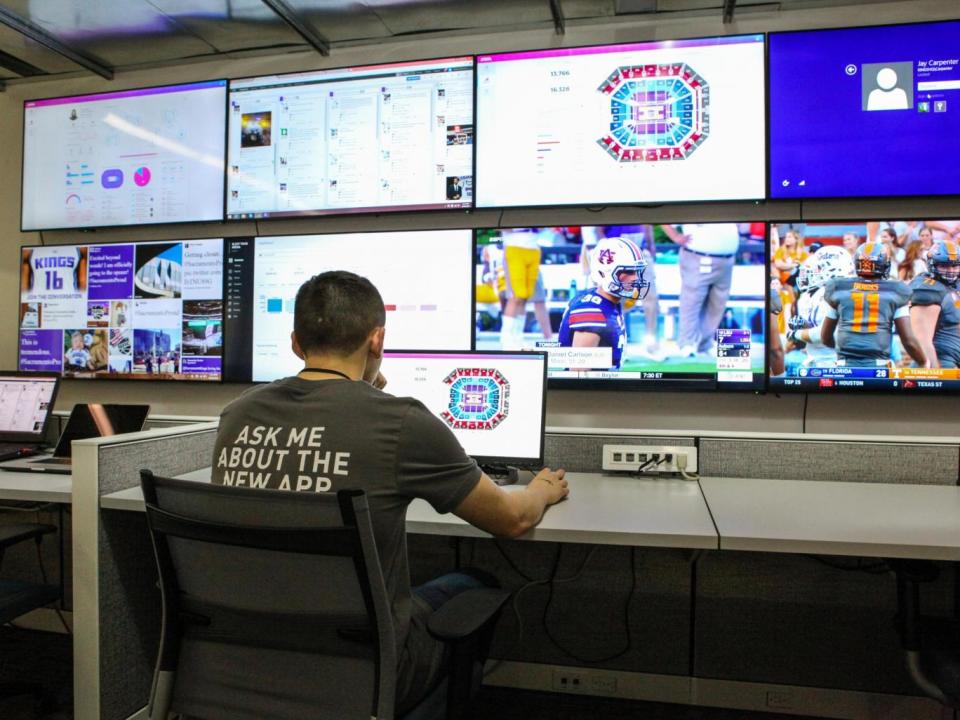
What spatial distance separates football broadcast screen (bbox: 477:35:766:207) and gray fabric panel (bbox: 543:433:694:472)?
3.20ft

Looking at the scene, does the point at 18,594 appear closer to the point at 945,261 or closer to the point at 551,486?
the point at 551,486

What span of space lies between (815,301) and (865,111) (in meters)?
0.68

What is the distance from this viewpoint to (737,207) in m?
2.34

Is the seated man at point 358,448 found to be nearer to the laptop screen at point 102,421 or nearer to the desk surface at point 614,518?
the desk surface at point 614,518

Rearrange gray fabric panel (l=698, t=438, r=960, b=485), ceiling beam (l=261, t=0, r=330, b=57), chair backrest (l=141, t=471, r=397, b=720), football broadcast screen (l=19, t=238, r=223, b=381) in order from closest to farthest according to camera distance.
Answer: chair backrest (l=141, t=471, r=397, b=720) → gray fabric panel (l=698, t=438, r=960, b=485) → ceiling beam (l=261, t=0, r=330, b=57) → football broadcast screen (l=19, t=238, r=223, b=381)

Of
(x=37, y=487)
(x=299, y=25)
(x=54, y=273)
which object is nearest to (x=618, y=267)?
(x=299, y=25)

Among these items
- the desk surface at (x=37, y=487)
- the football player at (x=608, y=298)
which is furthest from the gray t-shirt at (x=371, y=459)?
the football player at (x=608, y=298)

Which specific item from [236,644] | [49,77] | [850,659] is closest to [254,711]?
[236,644]

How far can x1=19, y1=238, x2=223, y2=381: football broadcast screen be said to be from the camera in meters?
2.73

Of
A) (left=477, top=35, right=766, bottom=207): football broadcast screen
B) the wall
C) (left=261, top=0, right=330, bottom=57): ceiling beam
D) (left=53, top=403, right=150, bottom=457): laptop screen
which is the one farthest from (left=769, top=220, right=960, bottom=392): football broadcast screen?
(left=53, top=403, right=150, bottom=457): laptop screen

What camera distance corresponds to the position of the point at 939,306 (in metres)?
2.14

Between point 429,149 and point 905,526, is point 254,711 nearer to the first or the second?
point 905,526

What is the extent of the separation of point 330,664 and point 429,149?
2040 mm

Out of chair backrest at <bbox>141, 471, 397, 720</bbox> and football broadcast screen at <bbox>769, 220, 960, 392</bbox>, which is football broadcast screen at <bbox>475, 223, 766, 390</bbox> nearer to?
football broadcast screen at <bbox>769, 220, 960, 392</bbox>
